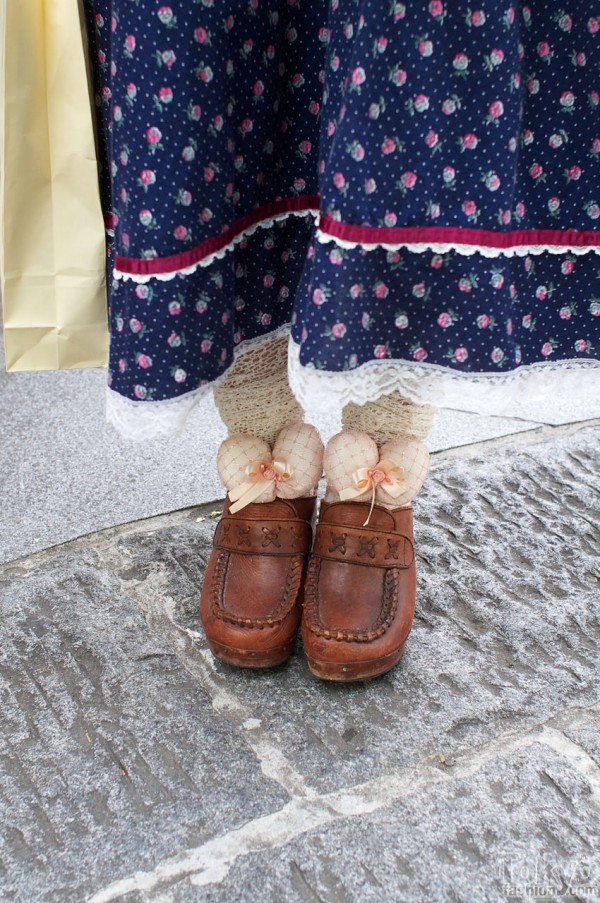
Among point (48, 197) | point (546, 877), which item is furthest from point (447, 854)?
point (48, 197)

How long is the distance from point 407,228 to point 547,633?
611mm

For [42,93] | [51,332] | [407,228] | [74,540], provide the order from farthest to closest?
1. [74,540]
2. [51,332]
3. [42,93]
4. [407,228]

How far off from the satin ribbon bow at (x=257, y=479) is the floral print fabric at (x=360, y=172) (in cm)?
21

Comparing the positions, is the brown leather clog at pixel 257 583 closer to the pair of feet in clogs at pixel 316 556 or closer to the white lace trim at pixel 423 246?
the pair of feet in clogs at pixel 316 556

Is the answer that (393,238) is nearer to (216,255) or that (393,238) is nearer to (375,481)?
(216,255)

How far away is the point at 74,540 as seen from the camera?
3.89 feet

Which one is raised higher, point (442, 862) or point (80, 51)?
point (80, 51)

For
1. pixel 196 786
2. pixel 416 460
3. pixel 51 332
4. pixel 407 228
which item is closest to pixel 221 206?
pixel 407 228

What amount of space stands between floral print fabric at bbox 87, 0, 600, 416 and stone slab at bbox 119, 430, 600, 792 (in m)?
0.40

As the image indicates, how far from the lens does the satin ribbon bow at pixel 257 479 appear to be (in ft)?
3.22

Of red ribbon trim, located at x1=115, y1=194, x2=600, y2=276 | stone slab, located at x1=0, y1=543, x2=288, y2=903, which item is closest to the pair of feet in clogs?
stone slab, located at x1=0, y1=543, x2=288, y2=903

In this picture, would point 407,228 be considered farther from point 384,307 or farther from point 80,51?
point 80,51

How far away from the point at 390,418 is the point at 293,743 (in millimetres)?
418

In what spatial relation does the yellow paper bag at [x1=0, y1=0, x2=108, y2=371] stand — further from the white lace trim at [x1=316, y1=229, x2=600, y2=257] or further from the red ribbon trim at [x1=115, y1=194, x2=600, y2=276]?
the white lace trim at [x1=316, y1=229, x2=600, y2=257]
